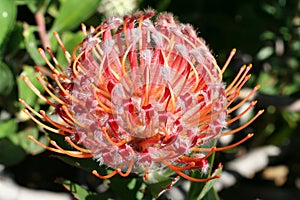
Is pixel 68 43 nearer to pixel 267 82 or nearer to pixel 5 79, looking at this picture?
pixel 5 79

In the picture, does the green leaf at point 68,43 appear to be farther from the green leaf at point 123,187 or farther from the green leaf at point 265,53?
the green leaf at point 265,53

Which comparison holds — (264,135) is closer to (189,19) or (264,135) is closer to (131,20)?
(189,19)

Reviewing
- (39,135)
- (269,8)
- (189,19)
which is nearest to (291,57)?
(269,8)

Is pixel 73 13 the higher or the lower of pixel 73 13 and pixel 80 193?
the higher

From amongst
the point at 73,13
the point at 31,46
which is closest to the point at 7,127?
the point at 31,46

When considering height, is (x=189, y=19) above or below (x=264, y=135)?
above

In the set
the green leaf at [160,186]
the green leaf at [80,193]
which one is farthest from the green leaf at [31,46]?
the green leaf at [160,186]
